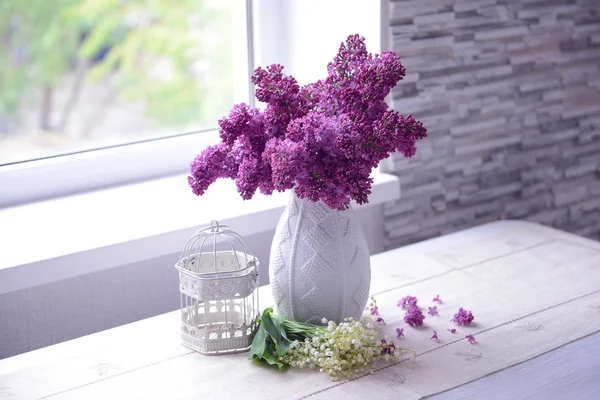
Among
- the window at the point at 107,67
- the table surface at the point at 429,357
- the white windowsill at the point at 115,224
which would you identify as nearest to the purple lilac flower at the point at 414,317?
the table surface at the point at 429,357

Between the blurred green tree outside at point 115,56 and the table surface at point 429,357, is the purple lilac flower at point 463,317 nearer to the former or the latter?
the table surface at point 429,357

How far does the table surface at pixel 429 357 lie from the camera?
43.3 inches

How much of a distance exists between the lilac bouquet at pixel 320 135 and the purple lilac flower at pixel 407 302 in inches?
10.5

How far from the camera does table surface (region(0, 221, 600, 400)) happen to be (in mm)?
1099

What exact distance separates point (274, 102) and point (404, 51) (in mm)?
633

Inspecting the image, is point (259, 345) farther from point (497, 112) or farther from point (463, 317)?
point (497, 112)

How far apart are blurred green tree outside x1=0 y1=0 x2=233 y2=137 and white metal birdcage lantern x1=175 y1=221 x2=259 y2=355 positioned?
125 centimetres

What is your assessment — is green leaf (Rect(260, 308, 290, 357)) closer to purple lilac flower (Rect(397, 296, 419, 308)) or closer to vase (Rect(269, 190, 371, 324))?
vase (Rect(269, 190, 371, 324))

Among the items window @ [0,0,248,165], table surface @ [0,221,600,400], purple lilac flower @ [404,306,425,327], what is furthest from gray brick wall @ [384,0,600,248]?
window @ [0,0,248,165]

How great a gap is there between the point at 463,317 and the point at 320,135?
43 centimetres

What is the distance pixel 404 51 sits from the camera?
1.72 metres

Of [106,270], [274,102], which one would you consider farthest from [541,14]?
[106,270]

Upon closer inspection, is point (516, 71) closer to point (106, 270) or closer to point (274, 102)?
point (274, 102)

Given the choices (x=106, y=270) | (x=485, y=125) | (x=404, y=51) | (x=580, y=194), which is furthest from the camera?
(x=580, y=194)
